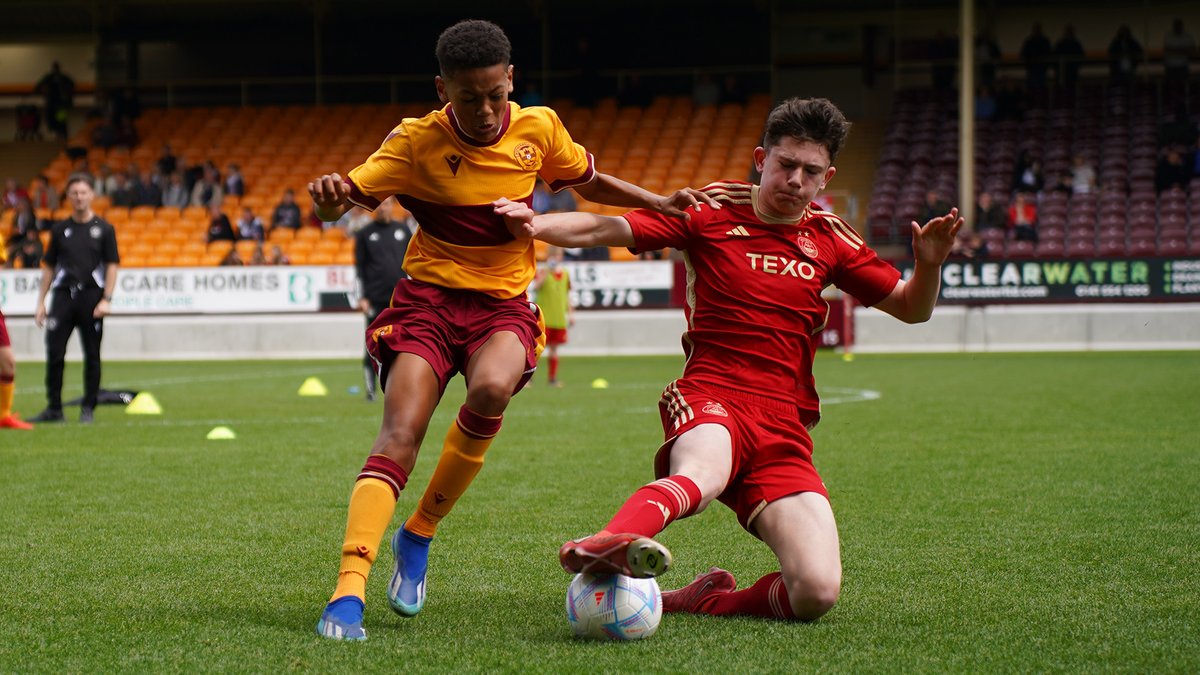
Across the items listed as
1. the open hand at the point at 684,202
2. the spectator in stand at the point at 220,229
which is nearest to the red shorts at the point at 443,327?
the open hand at the point at 684,202

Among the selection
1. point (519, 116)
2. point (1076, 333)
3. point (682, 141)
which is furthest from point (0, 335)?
point (682, 141)

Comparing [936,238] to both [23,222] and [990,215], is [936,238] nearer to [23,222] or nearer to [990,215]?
[990,215]

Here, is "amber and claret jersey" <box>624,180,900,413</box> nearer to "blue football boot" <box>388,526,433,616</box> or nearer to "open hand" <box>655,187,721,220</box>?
"open hand" <box>655,187,721,220</box>

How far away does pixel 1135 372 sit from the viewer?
16.2 meters

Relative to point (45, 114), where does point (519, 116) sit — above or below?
below

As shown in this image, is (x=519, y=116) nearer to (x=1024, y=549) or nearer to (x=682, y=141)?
(x=1024, y=549)

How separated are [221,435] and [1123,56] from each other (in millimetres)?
22296

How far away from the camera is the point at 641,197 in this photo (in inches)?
196

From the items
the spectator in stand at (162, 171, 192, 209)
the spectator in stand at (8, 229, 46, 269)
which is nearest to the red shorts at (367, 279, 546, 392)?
the spectator in stand at (8, 229, 46, 269)

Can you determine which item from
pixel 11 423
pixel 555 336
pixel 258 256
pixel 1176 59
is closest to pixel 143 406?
pixel 11 423

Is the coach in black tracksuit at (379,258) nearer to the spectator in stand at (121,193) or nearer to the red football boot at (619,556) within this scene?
the red football boot at (619,556)

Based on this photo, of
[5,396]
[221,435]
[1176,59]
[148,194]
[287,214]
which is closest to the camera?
[221,435]

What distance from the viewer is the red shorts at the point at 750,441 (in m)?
4.61

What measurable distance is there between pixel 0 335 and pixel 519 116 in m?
7.33
